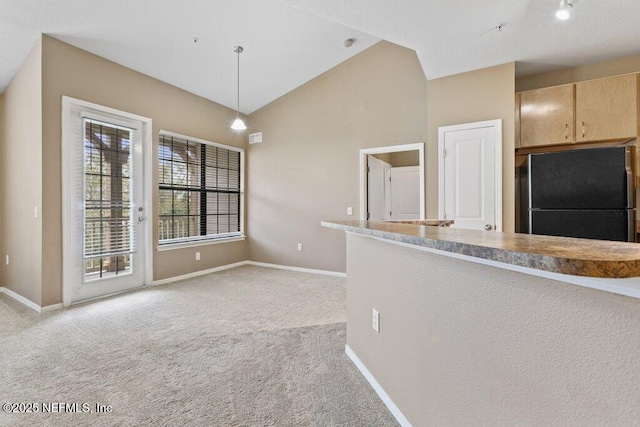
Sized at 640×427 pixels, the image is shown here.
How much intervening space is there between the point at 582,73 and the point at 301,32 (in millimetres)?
3222

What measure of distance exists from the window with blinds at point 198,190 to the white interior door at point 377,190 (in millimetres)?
2503

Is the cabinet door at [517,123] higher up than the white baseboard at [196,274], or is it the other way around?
the cabinet door at [517,123]

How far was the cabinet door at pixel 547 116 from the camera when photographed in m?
2.99

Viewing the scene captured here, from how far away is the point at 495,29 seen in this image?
251 centimetres

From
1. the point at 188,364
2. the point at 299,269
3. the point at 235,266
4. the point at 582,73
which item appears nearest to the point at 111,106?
the point at 235,266

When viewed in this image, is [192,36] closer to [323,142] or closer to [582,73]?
[323,142]

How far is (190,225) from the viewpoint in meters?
4.69

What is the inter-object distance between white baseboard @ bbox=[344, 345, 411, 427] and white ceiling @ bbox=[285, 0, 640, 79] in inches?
108

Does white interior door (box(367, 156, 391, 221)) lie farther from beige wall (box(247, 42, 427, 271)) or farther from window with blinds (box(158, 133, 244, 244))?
window with blinds (box(158, 133, 244, 244))

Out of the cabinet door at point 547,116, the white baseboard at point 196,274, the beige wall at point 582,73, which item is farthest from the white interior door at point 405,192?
the white baseboard at point 196,274

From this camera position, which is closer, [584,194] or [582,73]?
[584,194]

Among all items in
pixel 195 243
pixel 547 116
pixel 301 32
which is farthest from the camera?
A: pixel 195 243

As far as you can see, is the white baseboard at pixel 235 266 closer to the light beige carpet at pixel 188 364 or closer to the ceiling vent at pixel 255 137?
the light beige carpet at pixel 188 364

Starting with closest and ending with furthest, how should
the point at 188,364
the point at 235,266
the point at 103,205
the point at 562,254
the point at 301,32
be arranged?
1. the point at 562,254
2. the point at 188,364
3. the point at 103,205
4. the point at 301,32
5. the point at 235,266
